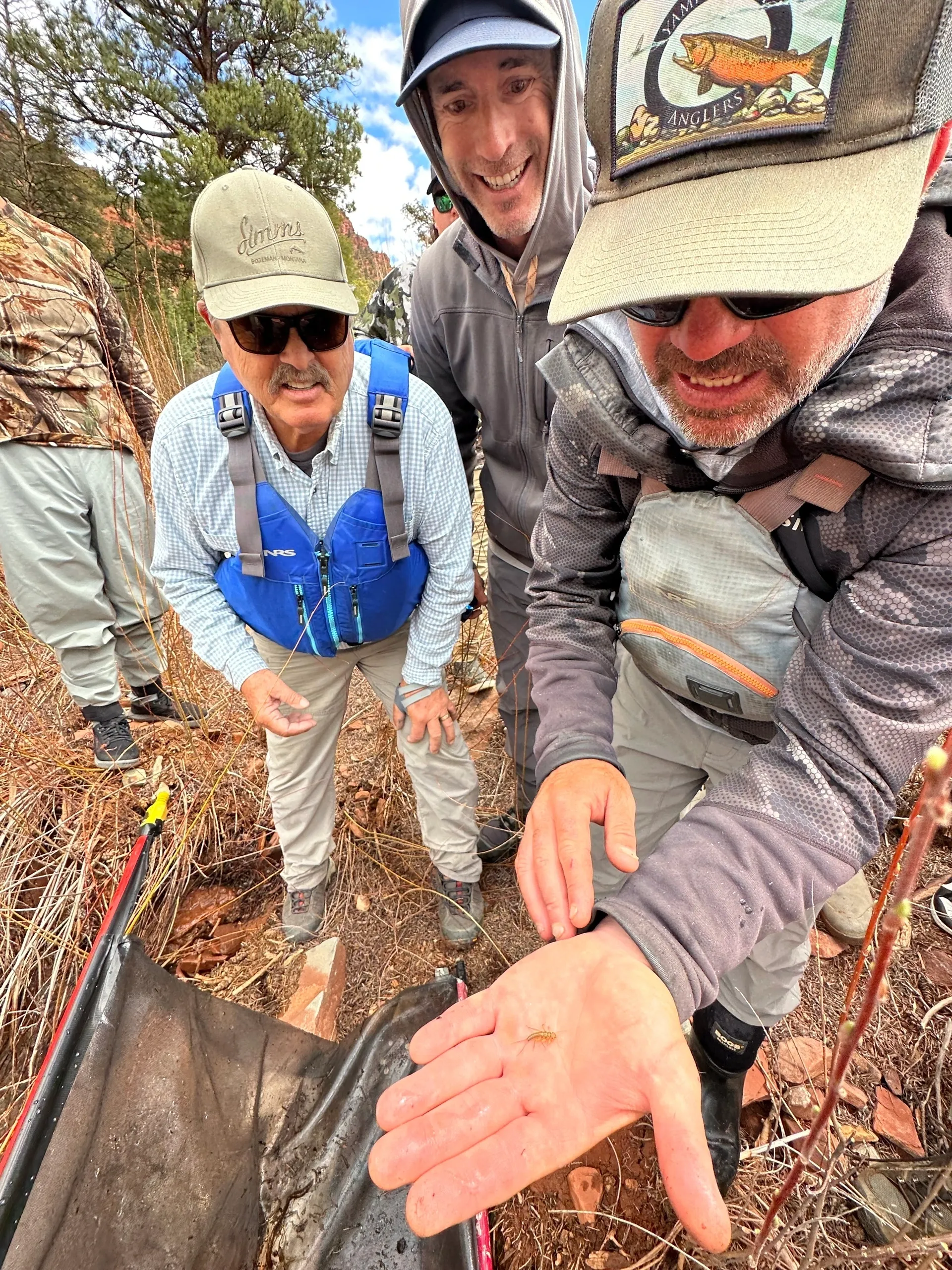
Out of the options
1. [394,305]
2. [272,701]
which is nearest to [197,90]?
[394,305]

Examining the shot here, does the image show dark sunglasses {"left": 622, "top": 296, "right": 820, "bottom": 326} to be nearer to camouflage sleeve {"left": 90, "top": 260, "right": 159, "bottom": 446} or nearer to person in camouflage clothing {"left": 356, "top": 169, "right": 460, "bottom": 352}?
person in camouflage clothing {"left": 356, "top": 169, "right": 460, "bottom": 352}

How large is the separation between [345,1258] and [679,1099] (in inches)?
46.4

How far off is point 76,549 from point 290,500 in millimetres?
1887

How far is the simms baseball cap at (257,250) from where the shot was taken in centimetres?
171

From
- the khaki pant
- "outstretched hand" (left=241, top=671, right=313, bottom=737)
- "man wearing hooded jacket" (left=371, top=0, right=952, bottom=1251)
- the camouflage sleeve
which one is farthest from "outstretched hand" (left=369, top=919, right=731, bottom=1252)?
the camouflage sleeve

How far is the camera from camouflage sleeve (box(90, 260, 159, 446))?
10.3 feet

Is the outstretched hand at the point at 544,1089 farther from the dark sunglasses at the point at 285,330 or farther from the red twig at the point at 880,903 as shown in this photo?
the dark sunglasses at the point at 285,330

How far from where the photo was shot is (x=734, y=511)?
A: 4.02 ft

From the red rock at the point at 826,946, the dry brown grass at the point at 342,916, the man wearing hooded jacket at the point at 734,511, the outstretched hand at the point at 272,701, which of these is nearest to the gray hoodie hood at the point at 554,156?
the man wearing hooded jacket at the point at 734,511

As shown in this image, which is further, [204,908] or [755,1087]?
[204,908]

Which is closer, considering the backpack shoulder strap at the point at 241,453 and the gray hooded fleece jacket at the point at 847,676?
the gray hooded fleece jacket at the point at 847,676

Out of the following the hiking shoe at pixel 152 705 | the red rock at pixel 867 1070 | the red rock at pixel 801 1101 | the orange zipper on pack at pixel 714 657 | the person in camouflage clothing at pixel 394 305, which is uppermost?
the person in camouflage clothing at pixel 394 305

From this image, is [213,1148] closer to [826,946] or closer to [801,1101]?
[801,1101]

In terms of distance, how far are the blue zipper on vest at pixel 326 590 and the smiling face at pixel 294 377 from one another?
39cm
